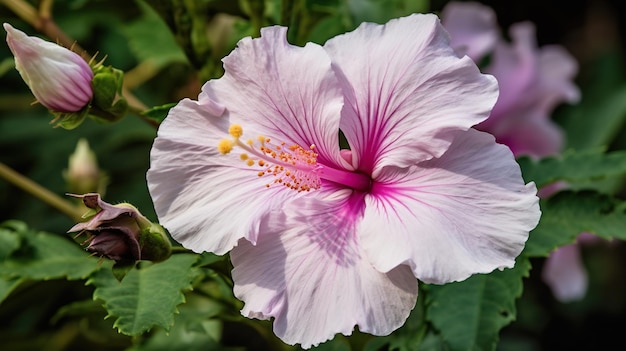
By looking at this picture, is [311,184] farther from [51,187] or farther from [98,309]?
[51,187]

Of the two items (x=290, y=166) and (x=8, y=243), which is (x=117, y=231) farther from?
(x=8, y=243)

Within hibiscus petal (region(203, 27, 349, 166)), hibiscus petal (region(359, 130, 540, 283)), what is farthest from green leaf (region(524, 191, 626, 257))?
hibiscus petal (region(203, 27, 349, 166))

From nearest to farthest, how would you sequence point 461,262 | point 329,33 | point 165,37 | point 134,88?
1. point 461,262
2. point 329,33
3. point 165,37
4. point 134,88

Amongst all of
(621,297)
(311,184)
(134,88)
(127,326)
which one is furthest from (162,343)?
(621,297)

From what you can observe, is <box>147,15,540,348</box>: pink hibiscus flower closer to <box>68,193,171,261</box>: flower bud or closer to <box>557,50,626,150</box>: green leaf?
<box>68,193,171,261</box>: flower bud

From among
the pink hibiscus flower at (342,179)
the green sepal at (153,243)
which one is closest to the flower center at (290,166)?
the pink hibiscus flower at (342,179)

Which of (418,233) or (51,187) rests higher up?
(418,233)

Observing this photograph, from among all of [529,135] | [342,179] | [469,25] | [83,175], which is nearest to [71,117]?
[342,179]
